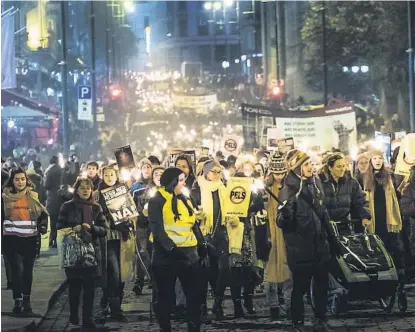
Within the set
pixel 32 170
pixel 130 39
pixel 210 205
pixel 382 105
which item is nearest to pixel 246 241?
pixel 210 205

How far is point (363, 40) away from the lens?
37125 mm

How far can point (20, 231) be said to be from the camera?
39.1ft

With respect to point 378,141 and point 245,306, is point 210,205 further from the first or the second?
point 378,141

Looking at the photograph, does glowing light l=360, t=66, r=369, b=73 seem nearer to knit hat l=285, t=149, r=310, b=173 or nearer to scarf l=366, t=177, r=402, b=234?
scarf l=366, t=177, r=402, b=234

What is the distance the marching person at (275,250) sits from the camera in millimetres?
11094

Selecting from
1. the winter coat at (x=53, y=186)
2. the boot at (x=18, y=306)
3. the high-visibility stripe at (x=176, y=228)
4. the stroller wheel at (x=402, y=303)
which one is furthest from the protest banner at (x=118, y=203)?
the winter coat at (x=53, y=186)

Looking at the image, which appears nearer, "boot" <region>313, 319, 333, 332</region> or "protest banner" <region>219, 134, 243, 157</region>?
"boot" <region>313, 319, 333, 332</region>

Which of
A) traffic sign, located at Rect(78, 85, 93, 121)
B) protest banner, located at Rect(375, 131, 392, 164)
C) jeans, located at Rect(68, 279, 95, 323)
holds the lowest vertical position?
jeans, located at Rect(68, 279, 95, 323)

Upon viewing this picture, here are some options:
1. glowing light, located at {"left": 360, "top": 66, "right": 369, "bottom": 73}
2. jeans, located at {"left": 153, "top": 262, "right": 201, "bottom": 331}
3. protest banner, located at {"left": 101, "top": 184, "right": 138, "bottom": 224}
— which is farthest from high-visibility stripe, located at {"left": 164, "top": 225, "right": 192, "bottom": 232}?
glowing light, located at {"left": 360, "top": 66, "right": 369, "bottom": 73}

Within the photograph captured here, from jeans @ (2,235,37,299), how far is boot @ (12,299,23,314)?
54mm

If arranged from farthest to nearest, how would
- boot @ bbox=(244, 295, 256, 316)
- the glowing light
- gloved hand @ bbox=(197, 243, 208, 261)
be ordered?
the glowing light < boot @ bbox=(244, 295, 256, 316) < gloved hand @ bbox=(197, 243, 208, 261)

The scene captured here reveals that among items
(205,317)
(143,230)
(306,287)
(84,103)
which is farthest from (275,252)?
(84,103)

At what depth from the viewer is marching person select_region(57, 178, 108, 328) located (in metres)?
10.6

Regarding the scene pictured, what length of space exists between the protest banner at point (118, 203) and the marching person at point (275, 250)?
1546 mm
